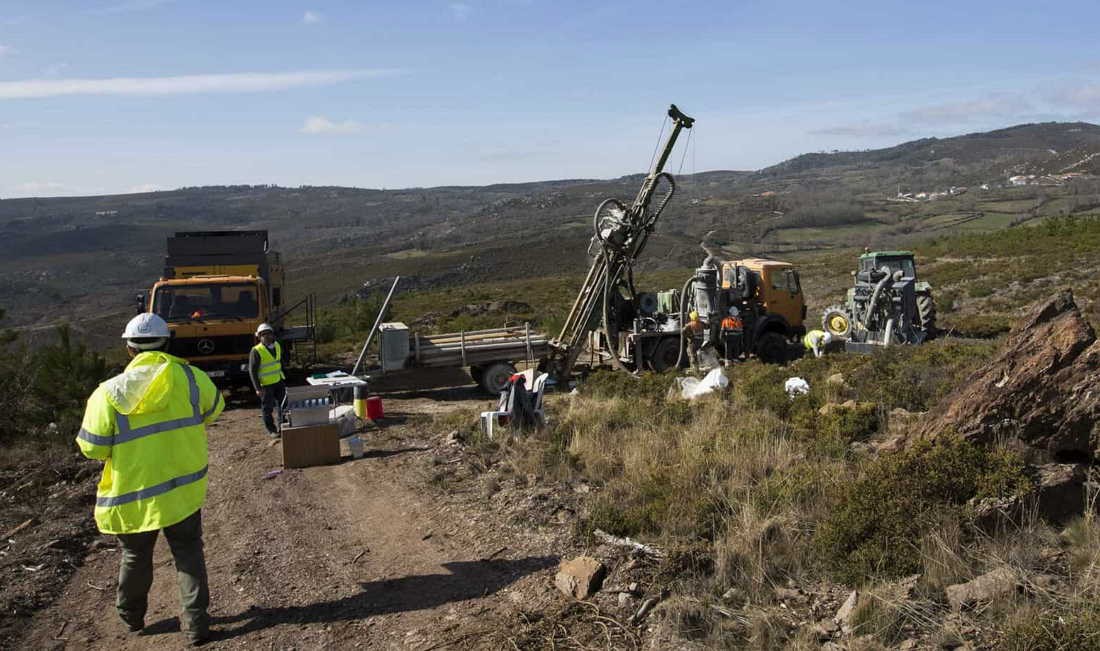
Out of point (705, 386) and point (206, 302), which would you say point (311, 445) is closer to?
point (705, 386)

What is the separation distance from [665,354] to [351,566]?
10.7 meters

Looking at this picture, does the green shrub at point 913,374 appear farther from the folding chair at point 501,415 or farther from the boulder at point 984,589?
the boulder at point 984,589

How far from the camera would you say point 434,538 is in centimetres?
652

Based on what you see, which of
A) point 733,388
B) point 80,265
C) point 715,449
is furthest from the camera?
point 80,265

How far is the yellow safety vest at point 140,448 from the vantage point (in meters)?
4.82

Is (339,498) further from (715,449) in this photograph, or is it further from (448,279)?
(448,279)

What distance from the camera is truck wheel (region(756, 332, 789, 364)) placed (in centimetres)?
1630

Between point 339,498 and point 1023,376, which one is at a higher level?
point 1023,376

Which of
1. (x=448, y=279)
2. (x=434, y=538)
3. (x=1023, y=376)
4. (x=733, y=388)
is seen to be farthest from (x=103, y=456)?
(x=448, y=279)

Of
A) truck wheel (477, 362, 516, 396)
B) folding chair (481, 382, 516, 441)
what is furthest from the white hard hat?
truck wheel (477, 362, 516, 396)

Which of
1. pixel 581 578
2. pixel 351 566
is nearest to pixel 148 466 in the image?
pixel 351 566

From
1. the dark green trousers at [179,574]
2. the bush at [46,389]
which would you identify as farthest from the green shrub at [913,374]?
the bush at [46,389]

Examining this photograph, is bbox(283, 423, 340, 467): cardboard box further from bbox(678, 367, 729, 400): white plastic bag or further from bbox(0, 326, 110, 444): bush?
bbox(678, 367, 729, 400): white plastic bag

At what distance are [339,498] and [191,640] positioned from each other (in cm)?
284
